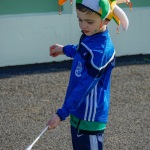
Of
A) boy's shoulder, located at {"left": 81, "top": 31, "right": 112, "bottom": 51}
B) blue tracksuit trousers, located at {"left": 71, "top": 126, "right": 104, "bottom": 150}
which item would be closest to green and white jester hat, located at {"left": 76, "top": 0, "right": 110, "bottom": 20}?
boy's shoulder, located at {"left": 81, "top": 31, "right": 112, "bottom": 51}

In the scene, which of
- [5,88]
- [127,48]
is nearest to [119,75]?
[127,48]

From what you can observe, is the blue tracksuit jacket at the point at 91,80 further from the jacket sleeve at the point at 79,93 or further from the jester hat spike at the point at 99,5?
the jester hat spike at the point at 99,5

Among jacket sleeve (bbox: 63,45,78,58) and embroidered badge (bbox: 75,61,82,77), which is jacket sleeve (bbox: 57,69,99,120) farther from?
jacket sleeve (bbox: 63,45,78,58)

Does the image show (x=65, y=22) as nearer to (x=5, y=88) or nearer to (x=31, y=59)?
(x=31, y=59)

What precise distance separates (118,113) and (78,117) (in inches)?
102

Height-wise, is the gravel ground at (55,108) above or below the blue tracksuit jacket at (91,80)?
below

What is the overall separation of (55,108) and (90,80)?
116 inches

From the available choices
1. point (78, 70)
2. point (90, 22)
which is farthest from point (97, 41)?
point (78, 70)

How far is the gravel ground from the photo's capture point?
198 inches

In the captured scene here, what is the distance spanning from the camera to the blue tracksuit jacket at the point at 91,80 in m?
3.12

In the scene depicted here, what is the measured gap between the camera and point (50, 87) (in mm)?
6859

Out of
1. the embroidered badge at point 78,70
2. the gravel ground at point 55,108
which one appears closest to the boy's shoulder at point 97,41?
the embroidered badge at point 78,70

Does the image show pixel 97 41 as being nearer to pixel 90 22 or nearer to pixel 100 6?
pixel 90 22

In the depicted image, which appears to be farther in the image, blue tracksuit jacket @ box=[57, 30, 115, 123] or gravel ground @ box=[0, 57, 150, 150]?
gravel ground @ box=[0, 57, 150, 150]
